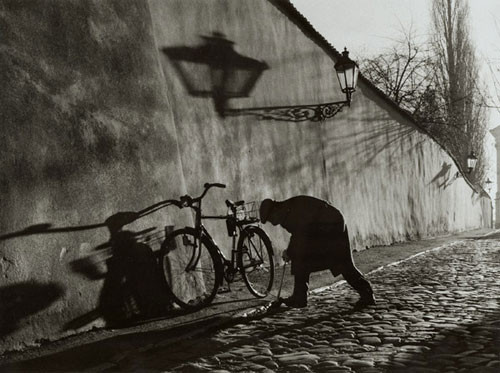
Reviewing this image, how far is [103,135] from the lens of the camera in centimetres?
591

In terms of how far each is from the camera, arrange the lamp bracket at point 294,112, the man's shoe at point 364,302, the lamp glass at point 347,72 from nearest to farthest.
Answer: the man's shoe at point 364,302 < the lamp bracket at point 294,112 < the lamp glass at point 347,72

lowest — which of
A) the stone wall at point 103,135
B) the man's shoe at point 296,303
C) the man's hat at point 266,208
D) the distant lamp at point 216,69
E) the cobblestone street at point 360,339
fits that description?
the cobblestone street at point 360,339

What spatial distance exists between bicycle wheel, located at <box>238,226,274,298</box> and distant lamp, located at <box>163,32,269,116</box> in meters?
2.48

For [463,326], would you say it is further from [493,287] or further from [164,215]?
[164,215]

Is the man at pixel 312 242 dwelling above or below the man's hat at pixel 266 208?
below

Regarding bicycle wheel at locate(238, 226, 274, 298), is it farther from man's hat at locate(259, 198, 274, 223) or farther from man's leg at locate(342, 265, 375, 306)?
man's leg at locate(342, 265, 375, 306)

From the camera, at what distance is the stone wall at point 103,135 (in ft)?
16.3

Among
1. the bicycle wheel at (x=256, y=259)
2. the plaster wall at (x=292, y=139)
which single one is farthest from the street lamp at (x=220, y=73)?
the bicycle wheel at (x=256, y=259)

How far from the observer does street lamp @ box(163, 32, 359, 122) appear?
27.7ft

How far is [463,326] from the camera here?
5188mm

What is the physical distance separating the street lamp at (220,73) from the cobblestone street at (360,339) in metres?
3.32

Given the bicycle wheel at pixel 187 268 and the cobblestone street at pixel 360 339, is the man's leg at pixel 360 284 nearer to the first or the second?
the cobblestone street at pixel 360 339

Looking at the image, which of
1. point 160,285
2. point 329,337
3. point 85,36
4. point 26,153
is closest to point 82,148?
point 26,153

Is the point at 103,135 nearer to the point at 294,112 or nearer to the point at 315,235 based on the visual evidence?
the point at 315,235
